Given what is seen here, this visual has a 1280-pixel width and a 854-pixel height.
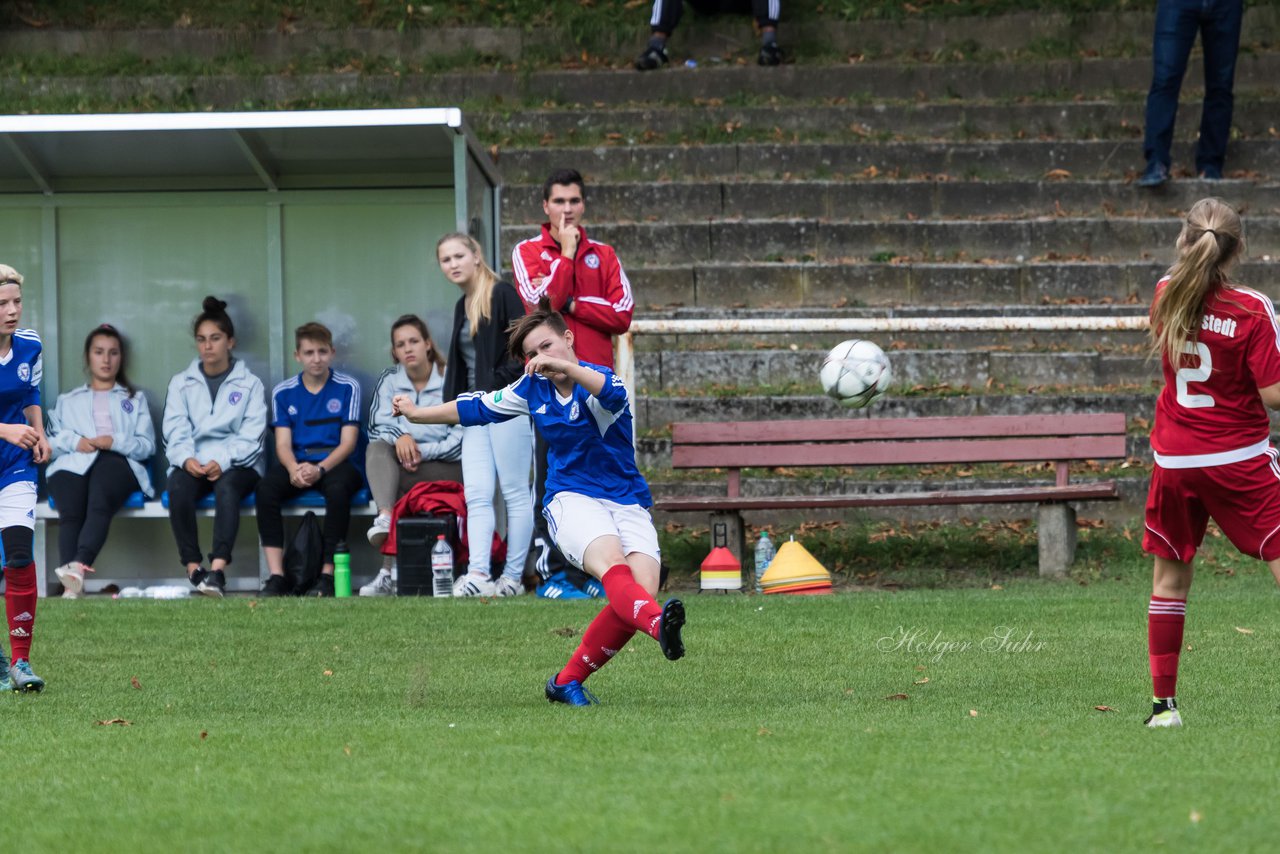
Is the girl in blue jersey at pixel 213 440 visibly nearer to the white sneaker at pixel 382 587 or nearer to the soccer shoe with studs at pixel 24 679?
the white sneaker at pixel 382 587

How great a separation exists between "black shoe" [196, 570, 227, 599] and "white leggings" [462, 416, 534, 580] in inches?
66.1

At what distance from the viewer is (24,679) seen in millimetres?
7059

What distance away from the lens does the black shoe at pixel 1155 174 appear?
14.5 metres

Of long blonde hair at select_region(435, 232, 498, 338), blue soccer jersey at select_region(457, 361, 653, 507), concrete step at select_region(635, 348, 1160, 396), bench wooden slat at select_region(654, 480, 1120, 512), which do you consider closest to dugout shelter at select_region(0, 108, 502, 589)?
long blonde hair at select_region(435, 232, 498, 338)

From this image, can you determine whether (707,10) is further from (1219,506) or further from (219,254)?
(1219,506)

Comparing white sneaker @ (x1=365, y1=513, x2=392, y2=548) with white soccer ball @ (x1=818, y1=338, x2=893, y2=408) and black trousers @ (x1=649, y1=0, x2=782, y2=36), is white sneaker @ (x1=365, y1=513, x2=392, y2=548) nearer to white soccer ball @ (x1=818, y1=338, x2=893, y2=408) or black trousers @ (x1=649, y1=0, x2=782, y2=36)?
white soccer ball @ (x1=818, y1=338, x2=893, y2=408)

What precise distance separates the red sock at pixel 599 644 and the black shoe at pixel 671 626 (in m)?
0.45

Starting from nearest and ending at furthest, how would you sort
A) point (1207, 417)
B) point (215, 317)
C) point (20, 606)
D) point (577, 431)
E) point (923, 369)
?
point (1207, 417)
point (577, 431)
point (20, 606)
point (215, 317)
point (923, 369)

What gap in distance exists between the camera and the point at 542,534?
1045 cm

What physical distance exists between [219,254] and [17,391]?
493 cm

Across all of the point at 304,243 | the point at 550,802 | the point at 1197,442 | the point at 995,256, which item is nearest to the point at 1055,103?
the point at 995,256

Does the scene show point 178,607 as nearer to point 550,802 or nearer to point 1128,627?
point 1128,627

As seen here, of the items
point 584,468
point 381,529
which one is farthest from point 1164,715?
point 381,529

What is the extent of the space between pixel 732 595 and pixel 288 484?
314 cm
